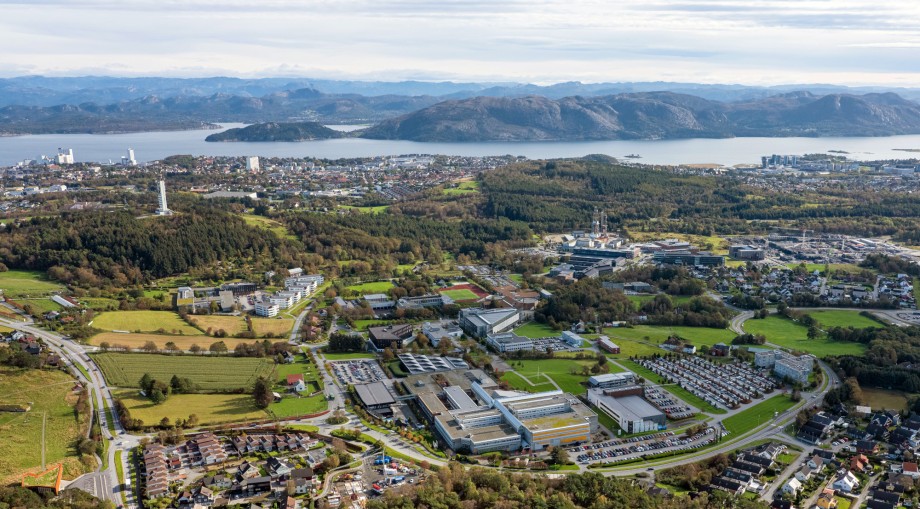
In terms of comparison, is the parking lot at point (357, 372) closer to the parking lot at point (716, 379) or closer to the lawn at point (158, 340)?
the lawn at point (158, 340)

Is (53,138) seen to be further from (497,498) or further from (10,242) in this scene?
(497,498)

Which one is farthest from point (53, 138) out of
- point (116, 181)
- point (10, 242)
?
point (10, 242)

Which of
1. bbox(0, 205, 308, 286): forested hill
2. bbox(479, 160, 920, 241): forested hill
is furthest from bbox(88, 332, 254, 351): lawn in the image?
bbox(479, 160, 920, 241): forested hill

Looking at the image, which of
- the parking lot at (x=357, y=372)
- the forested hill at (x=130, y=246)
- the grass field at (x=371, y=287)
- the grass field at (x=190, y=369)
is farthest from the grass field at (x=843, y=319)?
the forested hill at (x=130, y=246)

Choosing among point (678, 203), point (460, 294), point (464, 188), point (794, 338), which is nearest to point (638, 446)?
point (794, 338)

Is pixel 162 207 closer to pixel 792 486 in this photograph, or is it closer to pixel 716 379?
pixel 716 379

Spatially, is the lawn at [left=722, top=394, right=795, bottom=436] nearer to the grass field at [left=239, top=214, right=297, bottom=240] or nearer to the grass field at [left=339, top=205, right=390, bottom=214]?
the grass field at [left=239, top=214, right=297, bottom=240]
